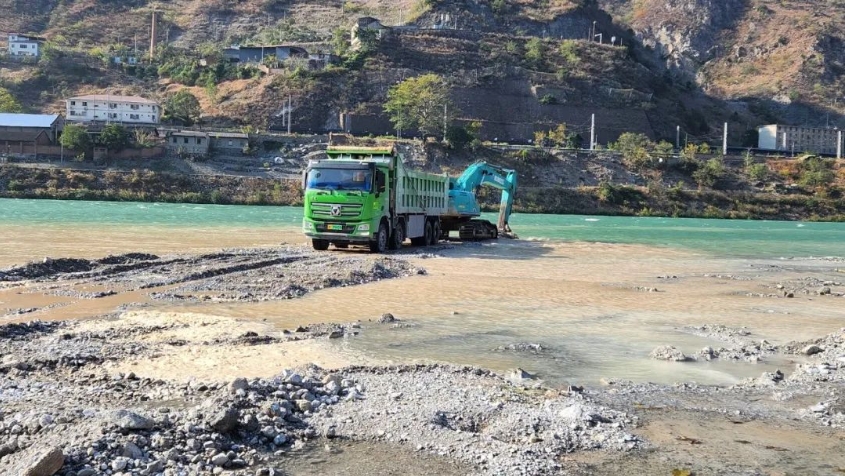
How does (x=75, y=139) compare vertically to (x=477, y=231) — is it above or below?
above

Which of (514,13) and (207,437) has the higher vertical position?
(514,13)

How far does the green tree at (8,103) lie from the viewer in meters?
95.3

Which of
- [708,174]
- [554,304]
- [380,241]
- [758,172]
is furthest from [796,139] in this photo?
[554,304]

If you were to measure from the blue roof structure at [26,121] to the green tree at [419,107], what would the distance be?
38750 mm

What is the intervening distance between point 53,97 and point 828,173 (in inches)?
4025

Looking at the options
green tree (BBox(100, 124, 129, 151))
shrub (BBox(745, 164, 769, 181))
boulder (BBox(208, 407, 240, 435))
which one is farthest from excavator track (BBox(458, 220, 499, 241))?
shrub (BBox(745, 164, 769, 181))

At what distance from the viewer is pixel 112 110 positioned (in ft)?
315

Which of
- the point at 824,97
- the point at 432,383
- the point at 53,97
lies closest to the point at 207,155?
the point at 53,97

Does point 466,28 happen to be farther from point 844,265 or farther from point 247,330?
point 247,330

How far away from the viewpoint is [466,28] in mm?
134875

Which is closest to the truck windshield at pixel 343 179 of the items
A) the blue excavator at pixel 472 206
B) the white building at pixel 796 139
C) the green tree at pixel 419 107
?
the blue excavator at pixel 472 206

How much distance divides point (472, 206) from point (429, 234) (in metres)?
5.24

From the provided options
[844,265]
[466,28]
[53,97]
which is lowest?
[844,265]

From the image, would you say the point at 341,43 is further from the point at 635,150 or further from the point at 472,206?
the point at 472,206
